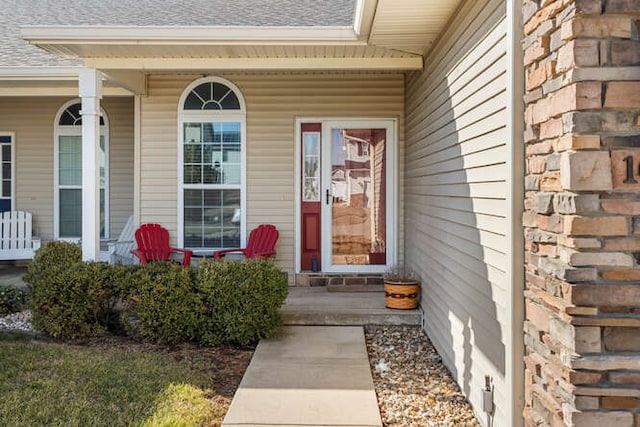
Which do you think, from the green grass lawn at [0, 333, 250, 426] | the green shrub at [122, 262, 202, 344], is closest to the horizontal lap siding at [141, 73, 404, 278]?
the green shrub at [122, 262, 202, 344]

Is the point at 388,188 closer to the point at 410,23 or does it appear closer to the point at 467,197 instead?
the point at 410,23

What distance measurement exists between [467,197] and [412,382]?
4.65ft

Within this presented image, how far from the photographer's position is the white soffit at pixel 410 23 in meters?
4.04

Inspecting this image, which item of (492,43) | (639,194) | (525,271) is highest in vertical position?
(492,43)

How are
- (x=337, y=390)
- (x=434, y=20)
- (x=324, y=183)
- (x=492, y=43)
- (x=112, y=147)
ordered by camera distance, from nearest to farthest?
(x=492, y=43) → (x=337, y=390) → (x=434, y=20) → (x=324, y=183) → (x=112, y=147)

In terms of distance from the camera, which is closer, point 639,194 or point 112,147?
point 639,194

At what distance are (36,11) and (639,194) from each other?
9.08 metres

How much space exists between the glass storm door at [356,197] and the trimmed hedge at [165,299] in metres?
1.94

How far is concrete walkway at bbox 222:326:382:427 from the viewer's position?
3.25m

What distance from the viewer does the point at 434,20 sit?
14.3 feet

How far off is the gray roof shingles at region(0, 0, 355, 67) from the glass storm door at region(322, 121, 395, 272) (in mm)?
1431

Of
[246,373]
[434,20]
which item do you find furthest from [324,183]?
[246,373]

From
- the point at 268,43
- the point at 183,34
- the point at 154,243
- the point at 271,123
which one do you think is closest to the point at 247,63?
the point at 268,43

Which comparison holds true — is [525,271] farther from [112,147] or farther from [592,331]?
[112,147]
